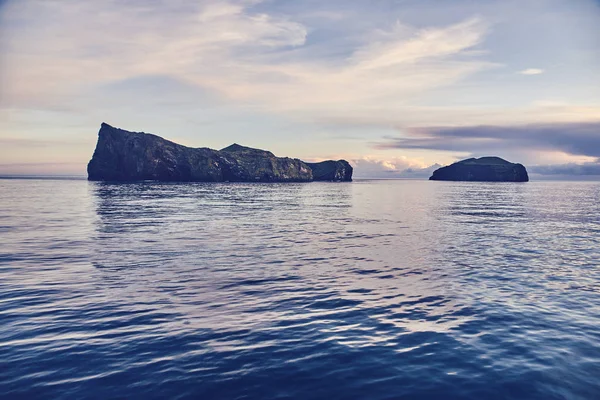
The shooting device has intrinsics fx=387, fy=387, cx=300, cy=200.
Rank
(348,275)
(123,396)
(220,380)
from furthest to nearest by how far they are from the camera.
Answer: (348,275) < (220,380) < (123,396)

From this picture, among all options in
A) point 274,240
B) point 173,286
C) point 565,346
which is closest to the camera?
point 565,346

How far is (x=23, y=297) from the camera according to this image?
55.1 feet

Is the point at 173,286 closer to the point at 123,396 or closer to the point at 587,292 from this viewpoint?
the point at 123,396

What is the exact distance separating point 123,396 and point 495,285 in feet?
57.7

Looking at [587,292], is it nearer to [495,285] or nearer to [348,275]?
[495,285]

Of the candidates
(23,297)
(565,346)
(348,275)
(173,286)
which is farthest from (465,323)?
(23,297)

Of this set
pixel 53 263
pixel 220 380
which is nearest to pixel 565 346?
pixel 220 380

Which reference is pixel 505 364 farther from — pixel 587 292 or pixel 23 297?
pixel 23 297

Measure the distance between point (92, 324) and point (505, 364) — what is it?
13.5m

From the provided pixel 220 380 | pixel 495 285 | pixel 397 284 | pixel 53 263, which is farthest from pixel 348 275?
pixel 53 263

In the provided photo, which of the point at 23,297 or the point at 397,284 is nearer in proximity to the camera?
the point at 23,297

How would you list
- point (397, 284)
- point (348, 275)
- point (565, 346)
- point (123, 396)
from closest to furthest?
point (123, 396) < point (565, 346) < point (397, 284) < point (348, 275)

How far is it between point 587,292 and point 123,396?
799 inches

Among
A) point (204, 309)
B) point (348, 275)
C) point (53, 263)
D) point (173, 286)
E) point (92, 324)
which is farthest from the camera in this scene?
point (53, 263)
